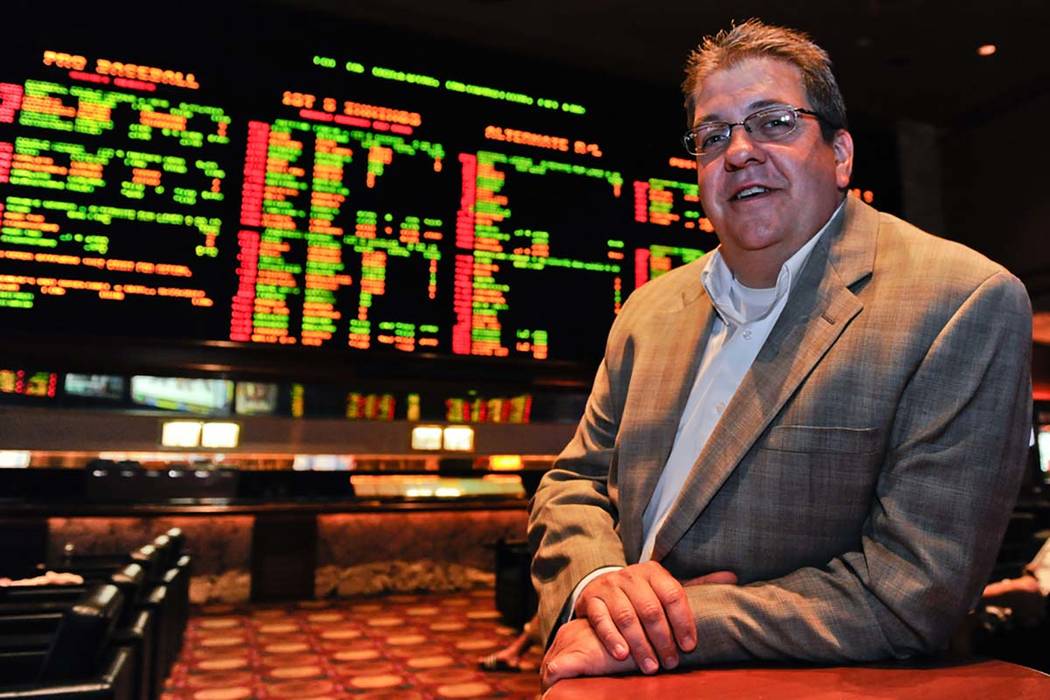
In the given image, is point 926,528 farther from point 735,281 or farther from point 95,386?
point 95,386

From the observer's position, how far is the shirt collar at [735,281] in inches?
41.3

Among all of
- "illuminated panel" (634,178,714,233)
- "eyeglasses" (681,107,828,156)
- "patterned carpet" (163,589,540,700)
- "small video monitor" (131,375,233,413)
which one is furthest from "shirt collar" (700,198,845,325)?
"small video monitor" (131,375,233,413)

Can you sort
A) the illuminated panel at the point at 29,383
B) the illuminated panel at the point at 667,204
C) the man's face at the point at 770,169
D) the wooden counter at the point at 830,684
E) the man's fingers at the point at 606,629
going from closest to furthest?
the wooden counter at the point at 830,684
the man's fingers at the point at 606,629
the man's face at the point at 770,169
the illuminated panel at the point at 29,383
the illuminated panel at the point at 667,204

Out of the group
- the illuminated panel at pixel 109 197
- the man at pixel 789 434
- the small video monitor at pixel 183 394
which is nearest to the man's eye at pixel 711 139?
the man at pixel 789 434

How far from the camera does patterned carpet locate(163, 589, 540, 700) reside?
3.16 metres

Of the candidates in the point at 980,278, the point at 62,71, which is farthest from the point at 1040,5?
the point at 62,71

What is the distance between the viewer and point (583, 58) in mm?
4836

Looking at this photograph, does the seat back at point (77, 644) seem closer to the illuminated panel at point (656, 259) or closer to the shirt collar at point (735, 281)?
the shirt collar at point (735, 281)

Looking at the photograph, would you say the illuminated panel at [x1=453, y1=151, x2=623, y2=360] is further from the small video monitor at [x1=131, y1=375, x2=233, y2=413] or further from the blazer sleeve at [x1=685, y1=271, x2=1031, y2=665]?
the blazer sleeve at [x1=685, y1=271, x2=1031, y2=665]

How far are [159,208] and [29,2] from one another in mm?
1184

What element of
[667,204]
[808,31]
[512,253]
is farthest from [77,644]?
[808,31]

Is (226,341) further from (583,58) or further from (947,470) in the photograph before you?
(947,470)

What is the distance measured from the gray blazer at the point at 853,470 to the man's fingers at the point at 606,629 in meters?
0.08

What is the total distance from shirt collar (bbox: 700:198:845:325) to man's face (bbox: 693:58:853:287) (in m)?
0.02
